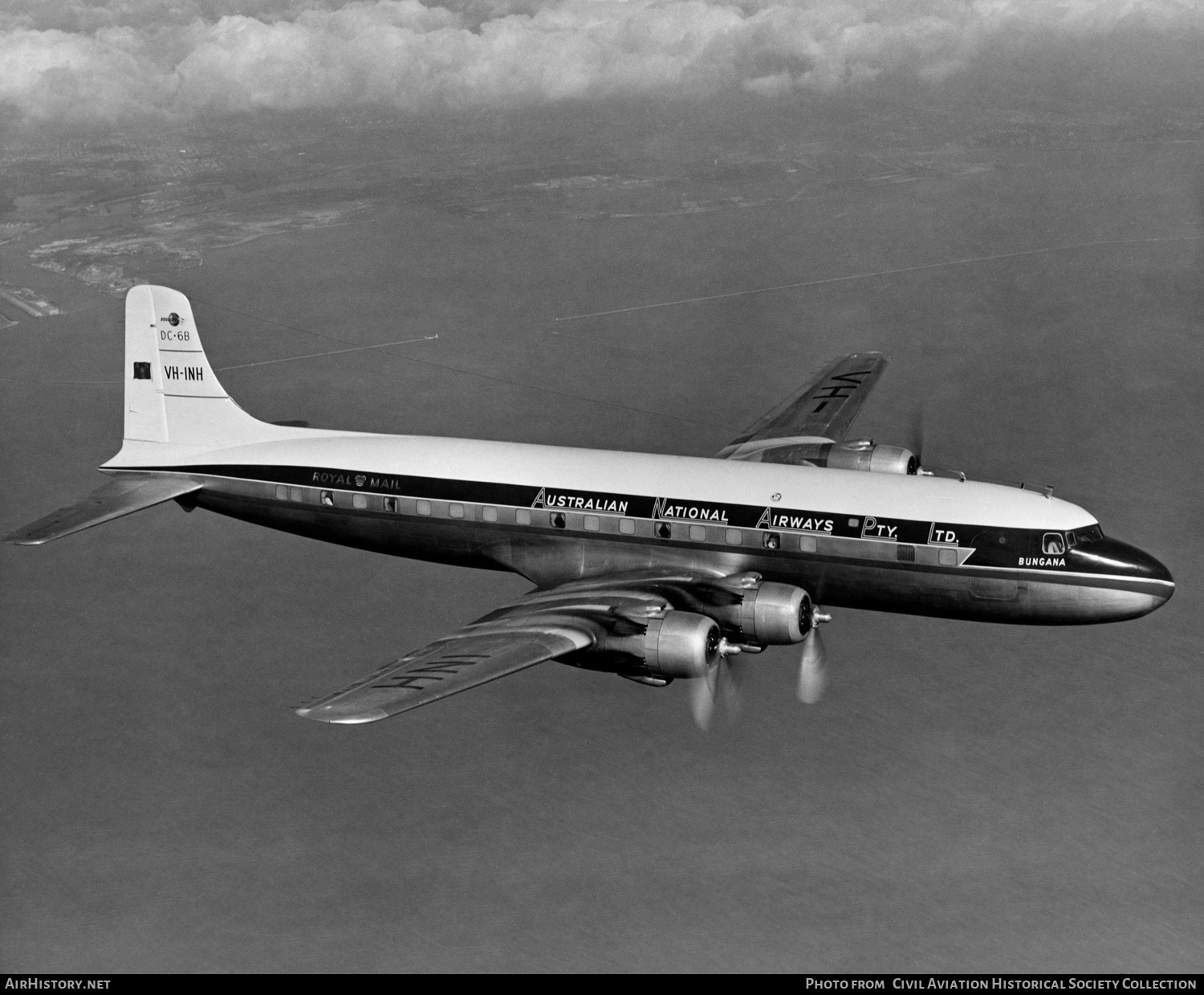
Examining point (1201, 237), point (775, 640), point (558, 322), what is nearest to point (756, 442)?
point (775, 640)

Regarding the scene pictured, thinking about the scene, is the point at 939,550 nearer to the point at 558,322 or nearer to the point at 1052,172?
the point at 558,322

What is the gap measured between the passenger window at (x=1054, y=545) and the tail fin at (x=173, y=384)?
22303 millimetres

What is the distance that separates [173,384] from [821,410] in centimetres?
2070

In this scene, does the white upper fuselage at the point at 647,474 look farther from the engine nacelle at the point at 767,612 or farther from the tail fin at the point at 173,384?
the engine nacelle at the point at 767,612

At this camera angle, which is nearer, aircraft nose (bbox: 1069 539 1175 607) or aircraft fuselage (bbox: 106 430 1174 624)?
aircraft nose (bbox: 1069 539 1175 607)

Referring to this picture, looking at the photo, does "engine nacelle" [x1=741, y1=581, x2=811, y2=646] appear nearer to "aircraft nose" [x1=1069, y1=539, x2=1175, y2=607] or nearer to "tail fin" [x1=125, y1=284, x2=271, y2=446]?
"aircraft nose" [x1=1069, y1=539, x2=1175, y2=607]

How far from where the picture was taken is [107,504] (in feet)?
112

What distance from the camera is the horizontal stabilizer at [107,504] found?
31.9m

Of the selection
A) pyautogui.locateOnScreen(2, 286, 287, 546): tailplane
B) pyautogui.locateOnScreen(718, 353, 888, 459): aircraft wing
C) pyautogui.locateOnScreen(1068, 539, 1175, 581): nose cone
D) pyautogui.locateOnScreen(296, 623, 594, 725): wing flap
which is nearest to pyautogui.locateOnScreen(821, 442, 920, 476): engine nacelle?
pyautogui.locateOnScreen(718, 353, 888, 459): aircraft wing

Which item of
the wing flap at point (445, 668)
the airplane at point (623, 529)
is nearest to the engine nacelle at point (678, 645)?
the airplane at point (623, 529)

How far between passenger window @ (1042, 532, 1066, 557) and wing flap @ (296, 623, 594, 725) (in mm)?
11178

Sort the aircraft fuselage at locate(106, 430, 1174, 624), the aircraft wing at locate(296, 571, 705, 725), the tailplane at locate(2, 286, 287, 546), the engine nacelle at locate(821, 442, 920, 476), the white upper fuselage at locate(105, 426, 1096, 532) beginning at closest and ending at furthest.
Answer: the aircraft wing at locate(296, 571, 705, 725)
the aircraft fuselage at locate(106, 430, 1174, 624)
the white upper fuselage at locate(105, 426, 1096, 532)
the engine nacelle at locate(821, 442, 920, 476)
the tailplane at locate(2, 286, 287, 546)

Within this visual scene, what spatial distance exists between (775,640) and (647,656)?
3.52 meters

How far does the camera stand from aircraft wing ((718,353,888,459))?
38281 mm
